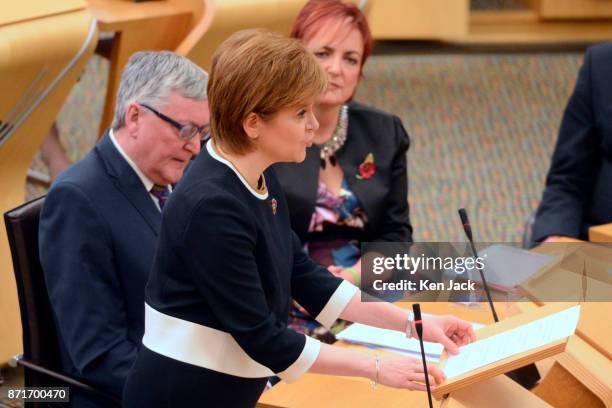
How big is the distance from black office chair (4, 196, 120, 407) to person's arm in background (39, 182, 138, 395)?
0.15ft

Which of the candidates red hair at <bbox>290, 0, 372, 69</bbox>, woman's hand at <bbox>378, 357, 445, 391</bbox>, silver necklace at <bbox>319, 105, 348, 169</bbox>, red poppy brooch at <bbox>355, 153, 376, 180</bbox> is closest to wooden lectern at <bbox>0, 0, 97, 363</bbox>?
red hair at <bbox>290, 0, 372, 69</bbox>

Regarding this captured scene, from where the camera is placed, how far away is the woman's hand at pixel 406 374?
1556 mm

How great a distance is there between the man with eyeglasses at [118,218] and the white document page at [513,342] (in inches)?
25.2

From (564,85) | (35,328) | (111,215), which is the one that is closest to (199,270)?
(111,215)

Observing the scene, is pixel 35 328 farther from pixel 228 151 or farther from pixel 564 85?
pixel 564 85

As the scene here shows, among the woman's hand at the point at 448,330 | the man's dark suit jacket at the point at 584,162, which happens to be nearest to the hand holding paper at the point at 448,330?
the woman's hand at the point at 448,330

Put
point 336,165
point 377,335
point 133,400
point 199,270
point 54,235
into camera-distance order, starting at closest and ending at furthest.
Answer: point 199,270
point 133,400
point 54,235
point 377,335
point 336,165

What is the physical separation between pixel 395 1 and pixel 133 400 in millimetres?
4499

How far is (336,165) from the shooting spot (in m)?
2.68

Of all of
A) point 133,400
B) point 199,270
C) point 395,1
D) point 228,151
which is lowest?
point 395,1

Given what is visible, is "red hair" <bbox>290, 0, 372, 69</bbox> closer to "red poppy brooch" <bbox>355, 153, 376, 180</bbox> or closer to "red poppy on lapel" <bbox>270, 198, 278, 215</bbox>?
"red poppy brooch" <bbox>355, 153, 376, 180</bbox>

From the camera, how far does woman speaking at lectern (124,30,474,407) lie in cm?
148

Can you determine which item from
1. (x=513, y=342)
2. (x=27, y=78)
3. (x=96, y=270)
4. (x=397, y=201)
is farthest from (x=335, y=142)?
(x=513, y=342)

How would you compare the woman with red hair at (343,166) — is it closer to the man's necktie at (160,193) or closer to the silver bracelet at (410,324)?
the man's necktie at (160,193)
